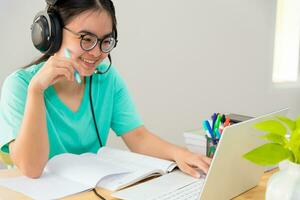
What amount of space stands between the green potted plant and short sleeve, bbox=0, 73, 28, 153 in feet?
2.40

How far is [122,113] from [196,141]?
35cm

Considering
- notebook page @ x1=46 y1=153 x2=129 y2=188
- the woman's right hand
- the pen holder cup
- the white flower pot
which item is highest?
the woman's right hand

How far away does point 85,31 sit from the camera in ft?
3.88

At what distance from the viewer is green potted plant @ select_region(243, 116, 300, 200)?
66 centimetres

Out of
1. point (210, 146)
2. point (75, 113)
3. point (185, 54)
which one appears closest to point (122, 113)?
point (75, 113)

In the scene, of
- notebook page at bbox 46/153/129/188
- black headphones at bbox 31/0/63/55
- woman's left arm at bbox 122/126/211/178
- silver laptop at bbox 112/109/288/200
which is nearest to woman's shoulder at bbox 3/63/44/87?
black headphones at bbox 31/0/63/55

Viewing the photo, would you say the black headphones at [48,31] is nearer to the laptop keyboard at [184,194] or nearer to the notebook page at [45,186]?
the notebook page at [45,186]

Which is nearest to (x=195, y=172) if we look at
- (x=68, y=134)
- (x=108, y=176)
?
(x=108, y=176)

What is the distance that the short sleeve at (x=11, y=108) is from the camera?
1140mm

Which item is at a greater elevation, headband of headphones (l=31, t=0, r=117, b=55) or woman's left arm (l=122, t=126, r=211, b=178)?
headband of headphones (l=31, t=0, r=117, b=55)

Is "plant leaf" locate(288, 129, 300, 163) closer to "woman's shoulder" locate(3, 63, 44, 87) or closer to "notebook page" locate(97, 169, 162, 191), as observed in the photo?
"notebook page" locate(97, 169, 162, 191)

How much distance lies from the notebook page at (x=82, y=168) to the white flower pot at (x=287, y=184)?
0.44 meters

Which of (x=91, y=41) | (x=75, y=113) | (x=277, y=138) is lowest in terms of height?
(x=75, y=113)

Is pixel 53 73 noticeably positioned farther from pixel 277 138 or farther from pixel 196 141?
Result: pixel 277 138
